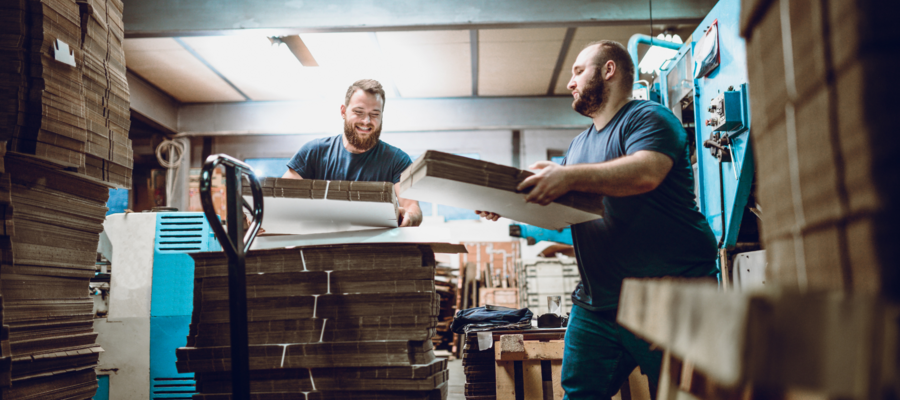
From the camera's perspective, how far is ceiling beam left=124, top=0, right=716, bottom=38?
5379mm

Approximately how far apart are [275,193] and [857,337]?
5.83 ft

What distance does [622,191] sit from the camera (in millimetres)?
1812

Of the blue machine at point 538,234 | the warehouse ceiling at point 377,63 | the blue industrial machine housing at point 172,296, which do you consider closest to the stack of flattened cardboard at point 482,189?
the blue industrial machine housing at point 172,296

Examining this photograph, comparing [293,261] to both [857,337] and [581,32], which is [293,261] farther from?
[581,32]

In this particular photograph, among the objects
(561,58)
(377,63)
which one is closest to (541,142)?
(561,58)

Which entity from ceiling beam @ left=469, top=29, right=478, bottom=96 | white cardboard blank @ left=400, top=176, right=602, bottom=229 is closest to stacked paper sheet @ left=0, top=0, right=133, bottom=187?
white cardboard blank @ left=400, top=176, right=602, bottom=229

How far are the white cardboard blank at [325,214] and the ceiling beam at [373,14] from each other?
142 inches

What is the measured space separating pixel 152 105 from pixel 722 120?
329 inches

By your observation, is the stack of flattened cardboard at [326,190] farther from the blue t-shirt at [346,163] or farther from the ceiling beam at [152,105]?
the ceiling beam at [152,105]

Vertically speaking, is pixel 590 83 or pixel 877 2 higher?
pixel 590 83

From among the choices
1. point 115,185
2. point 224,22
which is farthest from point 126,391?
point 224,22

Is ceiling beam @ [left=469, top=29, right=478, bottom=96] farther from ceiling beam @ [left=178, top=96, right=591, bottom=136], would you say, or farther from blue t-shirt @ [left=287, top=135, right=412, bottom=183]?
blue t-shirt @ [left=287, top=135, right=412, bottom=183]

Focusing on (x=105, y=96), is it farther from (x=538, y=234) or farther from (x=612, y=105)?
(x=538, y=234)

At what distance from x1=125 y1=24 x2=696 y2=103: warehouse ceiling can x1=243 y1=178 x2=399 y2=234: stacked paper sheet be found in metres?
4.73
